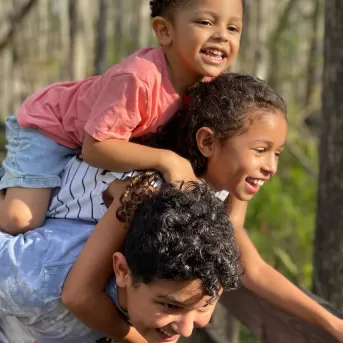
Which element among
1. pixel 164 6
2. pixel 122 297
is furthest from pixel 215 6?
pixel 122 297

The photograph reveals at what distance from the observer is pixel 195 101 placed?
208cm

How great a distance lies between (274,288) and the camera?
2.26 meters

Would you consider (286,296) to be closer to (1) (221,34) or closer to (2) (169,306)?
(2) (169,306)

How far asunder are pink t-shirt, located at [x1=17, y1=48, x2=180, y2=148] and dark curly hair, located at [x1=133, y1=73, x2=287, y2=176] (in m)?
0.04

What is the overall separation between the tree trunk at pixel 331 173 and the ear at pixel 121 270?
154 centimetres

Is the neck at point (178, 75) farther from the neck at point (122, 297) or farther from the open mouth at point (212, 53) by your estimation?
the neck at point (122, 297)

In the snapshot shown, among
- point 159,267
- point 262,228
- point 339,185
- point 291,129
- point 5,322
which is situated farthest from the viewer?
point 291,129

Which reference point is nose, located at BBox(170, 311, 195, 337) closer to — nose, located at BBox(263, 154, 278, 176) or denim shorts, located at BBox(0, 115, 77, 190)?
nose, located at BBox(263, 154, 278, 176)

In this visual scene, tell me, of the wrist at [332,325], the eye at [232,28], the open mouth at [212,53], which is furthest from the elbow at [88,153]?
the wrist at [332,325]

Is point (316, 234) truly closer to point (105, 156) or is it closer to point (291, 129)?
point (105, 156)

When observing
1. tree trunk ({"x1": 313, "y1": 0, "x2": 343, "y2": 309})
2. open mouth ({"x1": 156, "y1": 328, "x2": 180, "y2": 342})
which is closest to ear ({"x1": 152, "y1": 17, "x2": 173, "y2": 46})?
open mouth ({"x1": 156, "y1": 328, "x2": 180, "y2": 342})

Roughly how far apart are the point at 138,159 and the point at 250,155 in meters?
0.30

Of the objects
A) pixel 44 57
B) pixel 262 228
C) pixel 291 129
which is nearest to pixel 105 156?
pixel 262 228

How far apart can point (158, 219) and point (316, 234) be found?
1.67m
